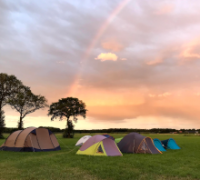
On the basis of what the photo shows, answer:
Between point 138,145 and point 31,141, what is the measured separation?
1001 centimetres

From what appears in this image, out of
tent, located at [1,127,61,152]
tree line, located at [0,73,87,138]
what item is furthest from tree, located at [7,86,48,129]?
tent, located at [1,127,61,152]

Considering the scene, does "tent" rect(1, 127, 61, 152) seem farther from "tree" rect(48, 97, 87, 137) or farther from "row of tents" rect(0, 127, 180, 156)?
"tree" rect(48, 97, 87, 137)

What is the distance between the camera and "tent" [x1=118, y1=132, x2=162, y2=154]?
17.9 metres

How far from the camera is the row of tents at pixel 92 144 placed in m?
15.8

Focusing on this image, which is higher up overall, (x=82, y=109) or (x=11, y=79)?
(x=11, y=79)

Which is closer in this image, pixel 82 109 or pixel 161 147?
pixel 161 147

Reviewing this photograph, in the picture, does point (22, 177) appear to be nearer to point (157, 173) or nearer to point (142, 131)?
point (157, 173)

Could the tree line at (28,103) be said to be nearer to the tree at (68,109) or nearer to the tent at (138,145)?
the tree at (68,109)

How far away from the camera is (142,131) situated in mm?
82312

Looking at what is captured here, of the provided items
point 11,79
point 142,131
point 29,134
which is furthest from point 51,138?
point 142,131

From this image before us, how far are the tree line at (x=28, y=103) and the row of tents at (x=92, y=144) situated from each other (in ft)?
107

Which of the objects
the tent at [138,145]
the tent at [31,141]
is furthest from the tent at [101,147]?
the tent at [31,141]

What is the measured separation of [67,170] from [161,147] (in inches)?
539

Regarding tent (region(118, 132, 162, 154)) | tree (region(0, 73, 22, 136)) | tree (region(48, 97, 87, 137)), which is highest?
tree (region(0, 73, 22, 136))
